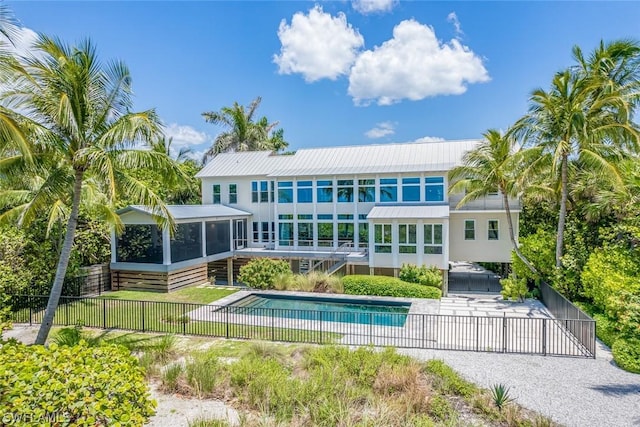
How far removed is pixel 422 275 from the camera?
18.6 metres

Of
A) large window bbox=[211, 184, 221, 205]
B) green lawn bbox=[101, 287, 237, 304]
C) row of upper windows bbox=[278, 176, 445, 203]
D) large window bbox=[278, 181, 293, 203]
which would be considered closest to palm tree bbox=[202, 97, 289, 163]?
large window bbox=[211, 184, 221, 205]

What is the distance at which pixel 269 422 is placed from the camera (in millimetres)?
6254

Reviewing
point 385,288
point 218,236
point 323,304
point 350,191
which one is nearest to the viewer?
point 323,304

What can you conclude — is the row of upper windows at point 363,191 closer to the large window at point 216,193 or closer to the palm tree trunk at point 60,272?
the large window at point 216,193

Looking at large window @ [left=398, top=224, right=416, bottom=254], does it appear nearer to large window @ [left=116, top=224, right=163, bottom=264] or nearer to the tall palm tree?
the tall palm tree

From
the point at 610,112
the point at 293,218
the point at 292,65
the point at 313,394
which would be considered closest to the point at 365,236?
the point at 293,218

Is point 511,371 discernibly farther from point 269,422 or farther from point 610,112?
point 610,112

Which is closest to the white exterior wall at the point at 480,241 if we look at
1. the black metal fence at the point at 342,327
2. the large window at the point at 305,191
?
the black metal fence at the point at 342,327

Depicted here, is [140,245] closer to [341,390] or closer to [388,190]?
[388,190]

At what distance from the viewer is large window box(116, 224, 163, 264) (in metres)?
18.9

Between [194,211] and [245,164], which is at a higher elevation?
[245,164]

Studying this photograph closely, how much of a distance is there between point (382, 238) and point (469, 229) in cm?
500

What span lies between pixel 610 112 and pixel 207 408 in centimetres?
1763

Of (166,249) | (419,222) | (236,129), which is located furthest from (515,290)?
(236,129)
